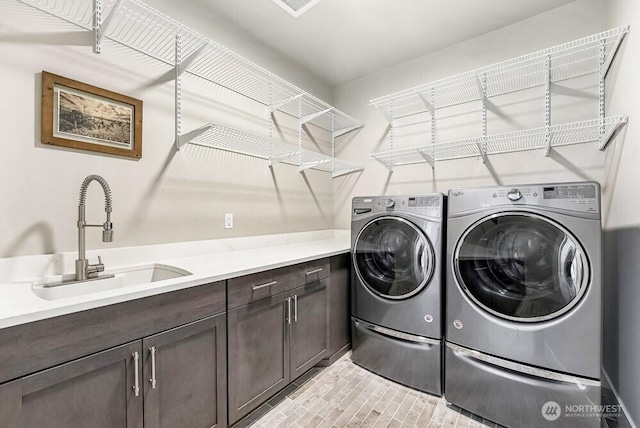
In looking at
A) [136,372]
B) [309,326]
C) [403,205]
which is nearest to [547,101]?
[403,205]

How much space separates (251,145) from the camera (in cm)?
204

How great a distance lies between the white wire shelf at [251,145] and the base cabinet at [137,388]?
1080 mm

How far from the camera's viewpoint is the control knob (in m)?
1.45

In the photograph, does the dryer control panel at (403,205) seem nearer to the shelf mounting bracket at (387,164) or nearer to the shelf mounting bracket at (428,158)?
the shelf mounting bracket at (428,158)

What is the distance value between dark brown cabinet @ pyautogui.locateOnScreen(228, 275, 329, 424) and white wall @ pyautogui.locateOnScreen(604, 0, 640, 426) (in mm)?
1598

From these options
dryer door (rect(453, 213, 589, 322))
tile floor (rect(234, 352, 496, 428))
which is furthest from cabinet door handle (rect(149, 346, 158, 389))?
dryer door (rect(453, 213, 589, 322))

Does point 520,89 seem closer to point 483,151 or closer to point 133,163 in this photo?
point 483,151

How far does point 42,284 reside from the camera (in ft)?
3.96

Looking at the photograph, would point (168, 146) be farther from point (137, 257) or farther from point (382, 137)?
point (382, 137)

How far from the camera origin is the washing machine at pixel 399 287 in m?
1.74

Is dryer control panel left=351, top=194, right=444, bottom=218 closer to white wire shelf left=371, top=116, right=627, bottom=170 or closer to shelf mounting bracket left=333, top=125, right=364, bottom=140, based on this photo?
white wire shelf left=371, top=116, right=627, bottom=170

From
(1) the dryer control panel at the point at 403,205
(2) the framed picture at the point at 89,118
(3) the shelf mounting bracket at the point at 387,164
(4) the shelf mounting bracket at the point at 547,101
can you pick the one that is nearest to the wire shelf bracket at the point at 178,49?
(2) the framed picture at the point at 89,118

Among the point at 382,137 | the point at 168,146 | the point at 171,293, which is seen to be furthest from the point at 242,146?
the point at 382,137

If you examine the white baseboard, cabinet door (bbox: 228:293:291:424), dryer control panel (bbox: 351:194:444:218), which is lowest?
the white baseboard
